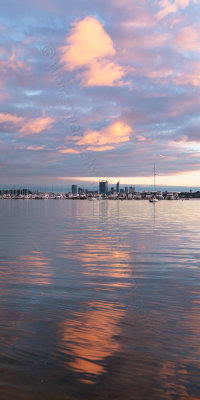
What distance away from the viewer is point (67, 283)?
15828mm

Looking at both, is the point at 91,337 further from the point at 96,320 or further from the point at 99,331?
the point at 96,320

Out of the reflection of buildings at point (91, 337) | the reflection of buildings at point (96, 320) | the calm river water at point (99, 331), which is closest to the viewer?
the calm river water at point (99, 331)

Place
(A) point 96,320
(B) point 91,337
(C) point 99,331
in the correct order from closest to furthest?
(B) point 91,337
(C) point 99,331
(A) point 96,320

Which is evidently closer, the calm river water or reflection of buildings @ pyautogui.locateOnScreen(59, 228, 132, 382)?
the calm river water

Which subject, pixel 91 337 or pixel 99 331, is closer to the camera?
pixel 91 337

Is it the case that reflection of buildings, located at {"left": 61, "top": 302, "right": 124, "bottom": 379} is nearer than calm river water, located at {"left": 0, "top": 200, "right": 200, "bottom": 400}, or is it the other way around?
calm river water, located at {"left": 0, "top": 200, "right": 200, "bottom": 400}

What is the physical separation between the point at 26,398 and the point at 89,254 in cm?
1840

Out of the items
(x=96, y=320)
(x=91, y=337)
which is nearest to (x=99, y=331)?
(x=91, y=337)

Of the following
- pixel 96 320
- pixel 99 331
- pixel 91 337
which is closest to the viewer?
pixel 91 337

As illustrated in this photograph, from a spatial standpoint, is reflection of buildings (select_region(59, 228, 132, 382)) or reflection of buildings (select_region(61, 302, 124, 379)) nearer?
reflection of buildings (select_region(61, 302, 124, 379))

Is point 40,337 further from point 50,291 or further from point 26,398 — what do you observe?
point 50,291

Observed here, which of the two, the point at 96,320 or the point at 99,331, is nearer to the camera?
the point at 99,331

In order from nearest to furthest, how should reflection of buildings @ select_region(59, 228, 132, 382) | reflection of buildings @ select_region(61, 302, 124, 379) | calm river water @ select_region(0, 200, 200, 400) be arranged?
1. calm river water @ select_region(0, 200, 200, 400)
2. reflection of buildings @ select_region(61, 302, 124, 379)
3. reflection of buildings @ select_region(59, 228, 132, 382)

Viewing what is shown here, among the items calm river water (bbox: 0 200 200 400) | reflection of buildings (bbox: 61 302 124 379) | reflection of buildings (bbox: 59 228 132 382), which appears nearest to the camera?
calm river water (bbox: 0 200 200 400)
